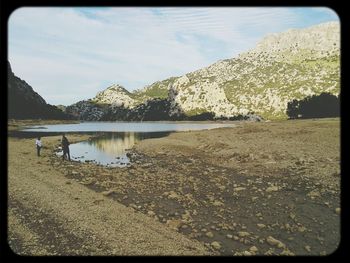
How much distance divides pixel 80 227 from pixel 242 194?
6.98 m

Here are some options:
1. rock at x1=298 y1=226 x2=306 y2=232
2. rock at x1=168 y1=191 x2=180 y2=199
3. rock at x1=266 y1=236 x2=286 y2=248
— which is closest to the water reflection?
rock at x1=168 y1=191 x2=180 y2=199

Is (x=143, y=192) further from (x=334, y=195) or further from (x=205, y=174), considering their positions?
(x=334, y=195)

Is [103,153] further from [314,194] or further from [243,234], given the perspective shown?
[243,234]

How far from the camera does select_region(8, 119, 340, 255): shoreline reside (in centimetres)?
887

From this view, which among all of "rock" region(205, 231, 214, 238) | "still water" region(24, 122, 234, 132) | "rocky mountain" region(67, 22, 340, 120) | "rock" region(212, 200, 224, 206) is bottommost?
"rock" region(205, 231, 214, 238)

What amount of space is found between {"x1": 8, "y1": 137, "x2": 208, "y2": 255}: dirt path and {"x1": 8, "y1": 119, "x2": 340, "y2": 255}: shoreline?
22.1 inches

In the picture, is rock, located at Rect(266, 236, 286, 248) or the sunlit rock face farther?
the sunlit rock face

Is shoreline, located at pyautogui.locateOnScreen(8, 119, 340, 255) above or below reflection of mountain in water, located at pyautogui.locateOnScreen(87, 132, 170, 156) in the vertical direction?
below

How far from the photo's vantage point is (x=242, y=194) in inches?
524

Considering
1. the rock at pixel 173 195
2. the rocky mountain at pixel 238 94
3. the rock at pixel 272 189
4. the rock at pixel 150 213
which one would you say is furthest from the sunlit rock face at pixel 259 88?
the rock at pixel 150 213

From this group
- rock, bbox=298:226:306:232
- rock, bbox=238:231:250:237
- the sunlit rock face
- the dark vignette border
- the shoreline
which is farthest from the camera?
the sunlit rock face

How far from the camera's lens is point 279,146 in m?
24.2

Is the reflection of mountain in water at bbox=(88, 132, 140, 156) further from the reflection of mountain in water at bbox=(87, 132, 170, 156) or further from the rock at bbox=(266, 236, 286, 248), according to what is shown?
the rock at bbox=(266, 236, 286, 248)

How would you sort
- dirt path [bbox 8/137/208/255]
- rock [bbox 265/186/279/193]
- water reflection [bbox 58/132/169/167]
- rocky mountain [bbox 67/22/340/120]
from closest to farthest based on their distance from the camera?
dirt path [bbox 8/137/208/255]
rock [bbox 265/186/279/193]
water reflection [bbox 58/132/169/167]
rocky mountain [bbox 67/22/340/120]
